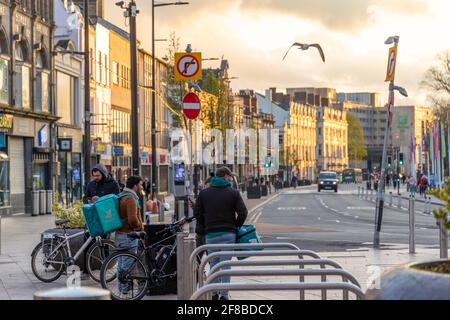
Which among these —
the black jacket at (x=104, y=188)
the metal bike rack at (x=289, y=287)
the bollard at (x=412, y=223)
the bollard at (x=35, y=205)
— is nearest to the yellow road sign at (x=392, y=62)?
the bollard at (x=412, y=223)

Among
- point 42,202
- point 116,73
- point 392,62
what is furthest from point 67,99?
point 392,62

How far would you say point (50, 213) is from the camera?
5100cm

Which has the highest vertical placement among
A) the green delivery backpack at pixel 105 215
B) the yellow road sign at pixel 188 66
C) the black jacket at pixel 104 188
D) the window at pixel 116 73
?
the window at pixel 116 73

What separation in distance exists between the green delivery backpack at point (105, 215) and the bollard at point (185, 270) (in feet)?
8.80

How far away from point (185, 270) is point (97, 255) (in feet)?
16.4

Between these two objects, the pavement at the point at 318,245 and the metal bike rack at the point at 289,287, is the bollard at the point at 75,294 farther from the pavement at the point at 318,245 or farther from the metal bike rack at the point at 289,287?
the pavement at the point at 318,245

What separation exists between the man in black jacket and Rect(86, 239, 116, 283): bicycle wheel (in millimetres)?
2571

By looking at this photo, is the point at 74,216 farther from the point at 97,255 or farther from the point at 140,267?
the point at 140,267

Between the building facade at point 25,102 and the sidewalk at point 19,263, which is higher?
the building facade at point 25,102

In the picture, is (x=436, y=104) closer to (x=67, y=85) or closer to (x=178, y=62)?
(x=67, y=85)

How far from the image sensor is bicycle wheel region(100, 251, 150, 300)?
15.0m

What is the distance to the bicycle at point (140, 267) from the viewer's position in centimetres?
1498
